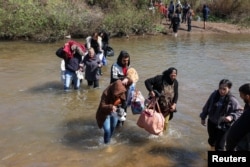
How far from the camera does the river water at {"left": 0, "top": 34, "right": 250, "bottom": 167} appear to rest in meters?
6.82

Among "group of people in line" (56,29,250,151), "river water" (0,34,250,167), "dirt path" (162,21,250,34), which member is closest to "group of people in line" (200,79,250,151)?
"group of people in line" (56,29,250,151)

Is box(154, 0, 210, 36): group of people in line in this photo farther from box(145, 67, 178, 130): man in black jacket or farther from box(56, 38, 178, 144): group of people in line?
box(145, 67, 178, 130): man in black jacket

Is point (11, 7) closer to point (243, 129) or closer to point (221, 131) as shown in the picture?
point (221, 131)

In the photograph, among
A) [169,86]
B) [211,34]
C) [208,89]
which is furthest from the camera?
[211,34]

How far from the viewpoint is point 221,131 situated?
6043 mm

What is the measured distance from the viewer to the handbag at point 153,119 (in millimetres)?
6809

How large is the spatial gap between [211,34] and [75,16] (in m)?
9.19

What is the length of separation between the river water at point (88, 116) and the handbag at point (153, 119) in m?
0.49

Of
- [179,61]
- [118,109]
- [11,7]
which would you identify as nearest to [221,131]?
[118,109]

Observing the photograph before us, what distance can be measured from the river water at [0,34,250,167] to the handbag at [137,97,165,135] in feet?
1.61

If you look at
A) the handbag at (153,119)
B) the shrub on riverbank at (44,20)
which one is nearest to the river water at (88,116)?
the handbag at (153,119)

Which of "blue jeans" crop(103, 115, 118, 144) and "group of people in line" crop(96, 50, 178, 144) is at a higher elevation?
"group of people in line" crop(96, 50, 178, 144)

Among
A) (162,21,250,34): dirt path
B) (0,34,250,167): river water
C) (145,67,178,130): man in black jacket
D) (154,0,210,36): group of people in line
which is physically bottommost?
(0,34,250,167): river water

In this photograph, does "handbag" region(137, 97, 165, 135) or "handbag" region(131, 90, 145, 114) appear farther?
"handbag" region(131, 90, 145, 114)
